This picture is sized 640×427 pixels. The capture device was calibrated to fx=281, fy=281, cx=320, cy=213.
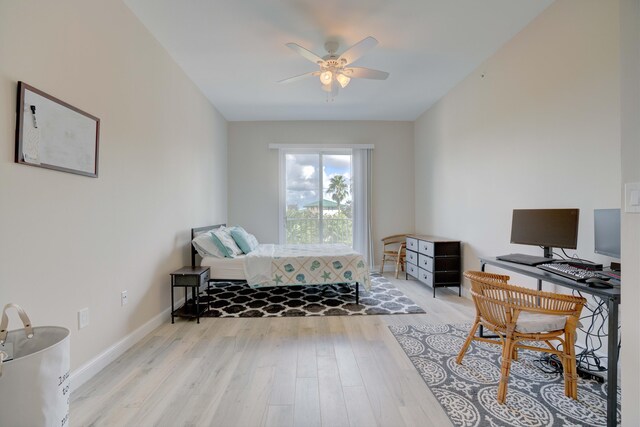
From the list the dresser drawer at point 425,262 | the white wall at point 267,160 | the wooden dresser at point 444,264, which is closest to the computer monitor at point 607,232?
the wooden dresser at point 444,264

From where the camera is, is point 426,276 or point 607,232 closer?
point 607,232

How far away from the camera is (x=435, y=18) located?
2568mm

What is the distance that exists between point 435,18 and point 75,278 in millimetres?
3531

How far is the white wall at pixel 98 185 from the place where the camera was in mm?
1475

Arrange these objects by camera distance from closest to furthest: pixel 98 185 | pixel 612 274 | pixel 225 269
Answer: pixel 612 274 < pixel 98 185 < pixel 225 269

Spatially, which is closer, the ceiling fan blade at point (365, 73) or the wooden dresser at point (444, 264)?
the ceiling fan blade at point (365, 73)

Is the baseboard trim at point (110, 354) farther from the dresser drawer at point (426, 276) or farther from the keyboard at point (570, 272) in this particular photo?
the dresser drawer at point (426, 276)

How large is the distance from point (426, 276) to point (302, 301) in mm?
1791

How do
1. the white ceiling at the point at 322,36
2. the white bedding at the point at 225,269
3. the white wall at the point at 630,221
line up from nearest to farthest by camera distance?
the white wall at the point at 630,221, the white ceiling at the point at 322,36, the white bedding at the point at 225,269

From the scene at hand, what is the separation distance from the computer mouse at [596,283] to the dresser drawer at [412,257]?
2.76 metres

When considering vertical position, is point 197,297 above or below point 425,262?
below

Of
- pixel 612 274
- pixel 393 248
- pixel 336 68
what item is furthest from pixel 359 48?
pixel 393 248

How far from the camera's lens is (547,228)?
2.33m

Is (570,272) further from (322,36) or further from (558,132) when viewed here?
(322,36)
